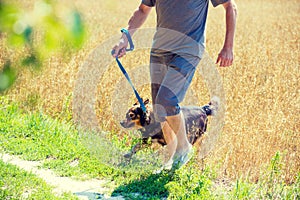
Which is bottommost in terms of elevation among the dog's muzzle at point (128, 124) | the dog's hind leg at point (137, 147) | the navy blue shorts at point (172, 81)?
the dog's hind leg at point (137, 147)

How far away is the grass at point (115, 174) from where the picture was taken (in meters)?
3.96

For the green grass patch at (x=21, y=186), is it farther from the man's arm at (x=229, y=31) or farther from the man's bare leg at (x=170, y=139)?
the man's arm at (x=229, y=31)

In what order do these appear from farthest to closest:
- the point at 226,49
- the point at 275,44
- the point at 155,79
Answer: the point at 275,44 < the point at 155,79 < the point at 226,49

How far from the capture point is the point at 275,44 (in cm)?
1039

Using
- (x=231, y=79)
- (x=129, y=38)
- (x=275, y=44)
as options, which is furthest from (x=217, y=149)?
(x=275, y=44)

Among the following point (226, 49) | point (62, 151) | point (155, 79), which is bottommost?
point (62, 151)

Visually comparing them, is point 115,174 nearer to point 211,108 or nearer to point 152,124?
point 152,124

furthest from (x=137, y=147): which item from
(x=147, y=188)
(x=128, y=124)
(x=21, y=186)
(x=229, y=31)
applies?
(x=229, y=31)

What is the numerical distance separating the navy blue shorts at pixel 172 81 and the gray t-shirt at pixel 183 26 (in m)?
0.07

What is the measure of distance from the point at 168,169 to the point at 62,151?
119 cm

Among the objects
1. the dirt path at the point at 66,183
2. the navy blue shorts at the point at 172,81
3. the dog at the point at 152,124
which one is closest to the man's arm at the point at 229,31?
the navy blue shorts at the point at 172,81

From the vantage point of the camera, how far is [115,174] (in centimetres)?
438

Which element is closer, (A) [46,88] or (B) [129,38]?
(B) [129,38]

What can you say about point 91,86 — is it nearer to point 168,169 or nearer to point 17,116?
point 17,116
